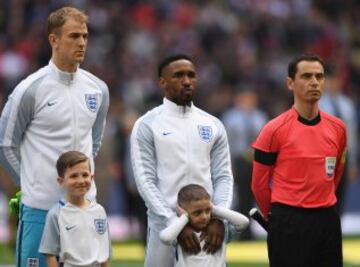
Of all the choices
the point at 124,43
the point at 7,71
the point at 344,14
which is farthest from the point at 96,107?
the point at 344,14

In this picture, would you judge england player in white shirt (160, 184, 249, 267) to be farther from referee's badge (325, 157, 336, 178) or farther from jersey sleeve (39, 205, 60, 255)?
referee's badge (325, 157, 336, 178)

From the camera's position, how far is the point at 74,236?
1042 centimetres

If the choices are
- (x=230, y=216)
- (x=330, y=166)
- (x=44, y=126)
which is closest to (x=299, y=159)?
(x=330, y=166)

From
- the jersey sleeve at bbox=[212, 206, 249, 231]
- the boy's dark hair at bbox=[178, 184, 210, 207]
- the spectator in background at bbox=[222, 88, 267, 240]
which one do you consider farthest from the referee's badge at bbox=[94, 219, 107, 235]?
the spectator in background at bbox=[222, 88, 267, 240]

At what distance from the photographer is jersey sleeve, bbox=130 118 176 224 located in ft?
35.0

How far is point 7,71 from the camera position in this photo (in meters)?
26.1

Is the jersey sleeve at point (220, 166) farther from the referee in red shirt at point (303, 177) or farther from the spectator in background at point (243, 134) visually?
the spectator in background at point (243, 134)

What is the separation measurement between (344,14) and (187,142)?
70.2 feet

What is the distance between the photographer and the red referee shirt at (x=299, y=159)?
11031 mm

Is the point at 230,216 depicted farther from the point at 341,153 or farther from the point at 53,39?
the point at 53,39

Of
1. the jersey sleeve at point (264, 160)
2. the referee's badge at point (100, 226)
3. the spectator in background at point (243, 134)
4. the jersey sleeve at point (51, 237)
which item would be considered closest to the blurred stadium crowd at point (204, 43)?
the spectator in background at point (243, 134)

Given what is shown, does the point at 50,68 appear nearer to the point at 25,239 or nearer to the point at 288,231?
the point at 25,239

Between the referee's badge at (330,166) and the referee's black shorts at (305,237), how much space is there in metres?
0.27

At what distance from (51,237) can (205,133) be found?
144 cm
